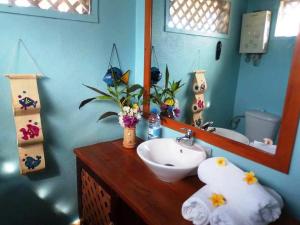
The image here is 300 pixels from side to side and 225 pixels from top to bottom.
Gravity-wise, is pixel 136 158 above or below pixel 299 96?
below

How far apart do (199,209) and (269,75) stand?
0.59 m

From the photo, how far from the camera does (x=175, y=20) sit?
1271mm

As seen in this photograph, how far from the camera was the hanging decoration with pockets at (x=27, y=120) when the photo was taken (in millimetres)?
1126

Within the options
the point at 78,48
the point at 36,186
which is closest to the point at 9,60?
the point at 78,48

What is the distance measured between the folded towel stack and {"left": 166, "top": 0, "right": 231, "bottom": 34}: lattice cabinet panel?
654 mm

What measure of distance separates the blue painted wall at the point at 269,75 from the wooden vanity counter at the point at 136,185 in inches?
17.3

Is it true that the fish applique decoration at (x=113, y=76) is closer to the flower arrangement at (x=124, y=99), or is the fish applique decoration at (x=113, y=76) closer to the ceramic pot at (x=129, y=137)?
the flower arrangement at (x=124, y=99)

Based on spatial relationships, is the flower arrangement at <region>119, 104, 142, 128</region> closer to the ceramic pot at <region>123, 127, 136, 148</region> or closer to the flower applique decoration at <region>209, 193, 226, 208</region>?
the ceramic pot at <region>123, 127, 136, 148</region>

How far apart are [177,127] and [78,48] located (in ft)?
2.45

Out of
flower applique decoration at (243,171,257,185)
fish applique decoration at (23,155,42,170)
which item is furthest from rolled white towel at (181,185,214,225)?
fish applique decoration at (23,155,42,170)

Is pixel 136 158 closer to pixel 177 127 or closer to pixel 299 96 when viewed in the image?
pixel 177 127

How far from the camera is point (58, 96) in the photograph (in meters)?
1.29

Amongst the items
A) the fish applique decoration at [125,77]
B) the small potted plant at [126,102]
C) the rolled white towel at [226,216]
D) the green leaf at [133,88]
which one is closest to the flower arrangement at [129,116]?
the small potted plant at [126,102]

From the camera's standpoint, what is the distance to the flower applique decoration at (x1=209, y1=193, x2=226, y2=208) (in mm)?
763
